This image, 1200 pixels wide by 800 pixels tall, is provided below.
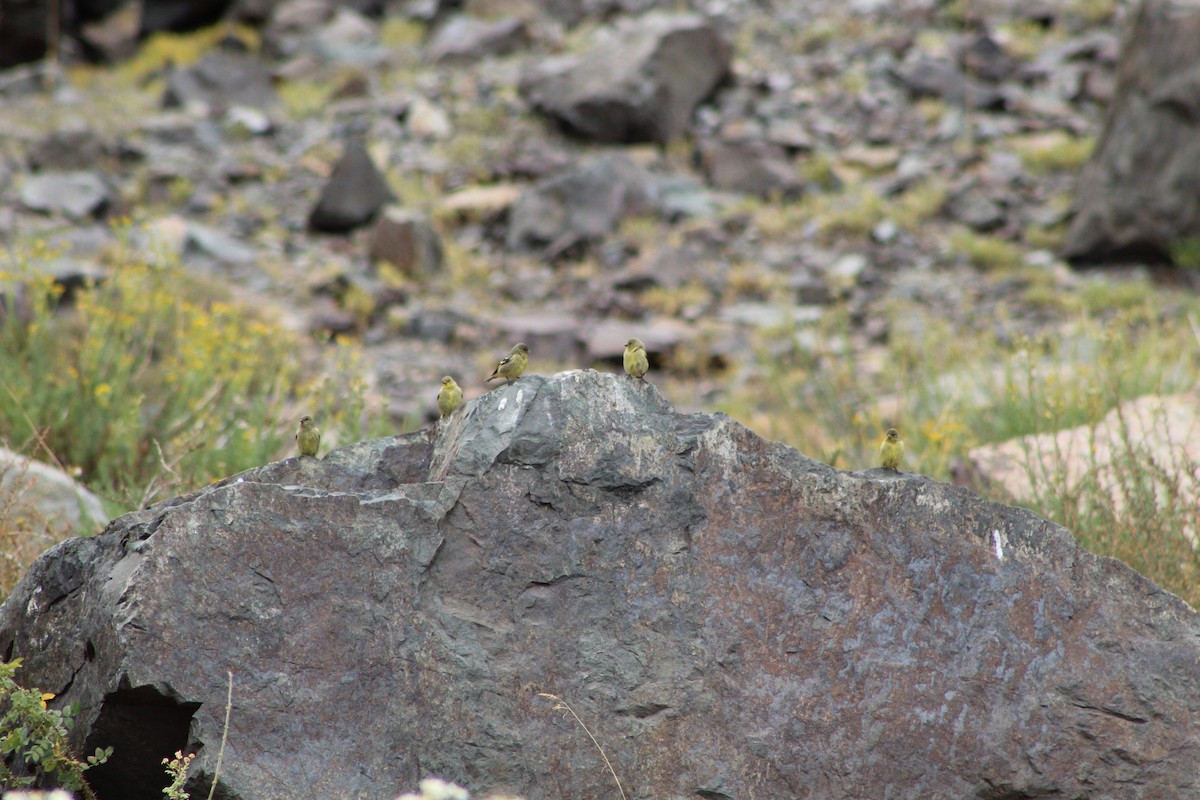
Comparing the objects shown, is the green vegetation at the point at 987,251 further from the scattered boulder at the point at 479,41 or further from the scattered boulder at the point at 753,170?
the scattered boulder at the point at 479,41

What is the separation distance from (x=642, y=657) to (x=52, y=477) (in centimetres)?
320

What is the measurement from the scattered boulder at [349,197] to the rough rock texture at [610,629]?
452 inches

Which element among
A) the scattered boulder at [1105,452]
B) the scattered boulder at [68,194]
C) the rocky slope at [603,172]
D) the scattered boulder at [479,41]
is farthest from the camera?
the scattered boulder at [479,41]

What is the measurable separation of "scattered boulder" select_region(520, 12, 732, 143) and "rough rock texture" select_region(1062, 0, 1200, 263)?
558 cm

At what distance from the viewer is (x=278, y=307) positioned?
40.6 ft

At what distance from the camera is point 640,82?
631 inches

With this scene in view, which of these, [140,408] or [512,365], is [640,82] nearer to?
[140,408]

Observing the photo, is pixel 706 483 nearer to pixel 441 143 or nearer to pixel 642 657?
pixel 642 657

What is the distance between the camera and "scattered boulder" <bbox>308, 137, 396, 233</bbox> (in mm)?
14625

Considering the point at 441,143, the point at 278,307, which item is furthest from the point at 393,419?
the point at 441,143

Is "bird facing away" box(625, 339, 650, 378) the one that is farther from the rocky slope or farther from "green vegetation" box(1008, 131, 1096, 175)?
"green vegetation" box(1008, 131, 1096, 175)

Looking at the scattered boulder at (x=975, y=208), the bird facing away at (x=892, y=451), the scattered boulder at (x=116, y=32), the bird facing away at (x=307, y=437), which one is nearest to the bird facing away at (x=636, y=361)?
the bird facing away at (x=892, y=451)

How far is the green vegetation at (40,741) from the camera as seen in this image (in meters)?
2.95

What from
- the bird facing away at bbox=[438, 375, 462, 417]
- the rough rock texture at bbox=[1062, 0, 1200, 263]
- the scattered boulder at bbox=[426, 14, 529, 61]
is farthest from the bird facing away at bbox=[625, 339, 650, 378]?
the scattered boulder at bbox=[426, 14, 529, 61]
